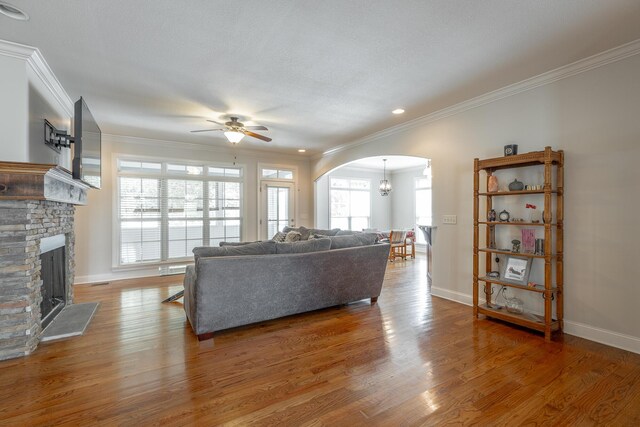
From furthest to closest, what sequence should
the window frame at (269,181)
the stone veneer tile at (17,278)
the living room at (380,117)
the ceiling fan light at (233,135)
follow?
1. the window frame at (269,181)
2. the ceiling fan light at (233,135)
3. the stone veneer tile at (17,278)
4. the living room at (380,117)

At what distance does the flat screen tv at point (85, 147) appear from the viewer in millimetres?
2760

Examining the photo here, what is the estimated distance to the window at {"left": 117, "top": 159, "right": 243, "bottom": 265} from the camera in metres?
5.59

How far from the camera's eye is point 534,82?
128 inches

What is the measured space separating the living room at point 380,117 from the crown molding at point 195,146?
4.01ft

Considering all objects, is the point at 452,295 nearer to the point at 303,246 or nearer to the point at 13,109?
the point at 303,246

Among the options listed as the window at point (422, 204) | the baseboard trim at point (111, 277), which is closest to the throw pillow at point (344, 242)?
the baseboard trim at point (111, 277)

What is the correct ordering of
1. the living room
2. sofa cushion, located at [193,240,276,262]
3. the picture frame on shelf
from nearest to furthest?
the living room
sofa cushion, located at [193,240,276,262]
the picture frame on shelf

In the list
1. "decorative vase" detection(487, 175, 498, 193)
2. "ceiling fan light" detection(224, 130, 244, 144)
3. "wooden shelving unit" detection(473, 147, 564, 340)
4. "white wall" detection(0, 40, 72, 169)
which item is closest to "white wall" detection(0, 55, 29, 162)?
"white wall" detection(0, 40, 72, 169)

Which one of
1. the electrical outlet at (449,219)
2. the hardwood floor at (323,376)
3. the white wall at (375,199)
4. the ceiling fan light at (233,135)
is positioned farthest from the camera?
the white wall at (375,199)

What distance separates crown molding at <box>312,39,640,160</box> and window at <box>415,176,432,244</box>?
4444 mm

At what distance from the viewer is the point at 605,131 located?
9.20ft

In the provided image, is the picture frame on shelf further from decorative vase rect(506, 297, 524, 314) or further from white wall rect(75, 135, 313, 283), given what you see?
white wall rect(75, 135, 313, 283)

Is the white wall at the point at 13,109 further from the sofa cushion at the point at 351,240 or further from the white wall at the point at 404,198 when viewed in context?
the white wall at the point at 404,198

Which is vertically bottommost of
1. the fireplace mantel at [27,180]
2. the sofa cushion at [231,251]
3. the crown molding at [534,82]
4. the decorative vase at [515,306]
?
the decorative vase at [515,306]
